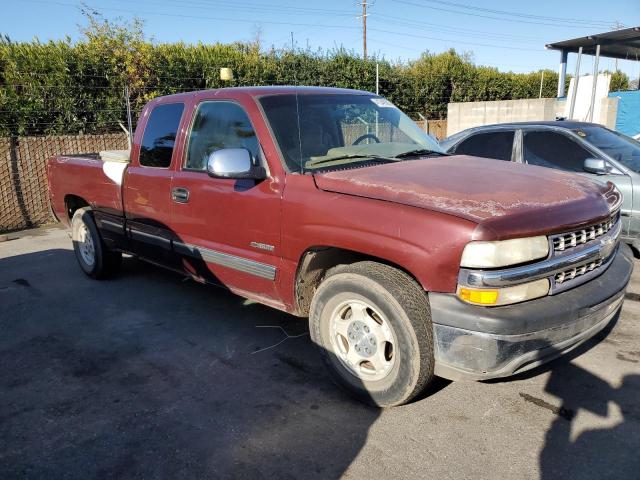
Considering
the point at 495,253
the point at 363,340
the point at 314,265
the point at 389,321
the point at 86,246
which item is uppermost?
the point at 495,253

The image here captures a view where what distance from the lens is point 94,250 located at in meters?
5.82

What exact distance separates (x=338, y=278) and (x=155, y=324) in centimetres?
227

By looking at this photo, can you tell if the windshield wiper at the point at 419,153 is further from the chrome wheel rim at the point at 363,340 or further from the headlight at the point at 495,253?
the headlight at the point at 495,253

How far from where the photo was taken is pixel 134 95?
11.3m

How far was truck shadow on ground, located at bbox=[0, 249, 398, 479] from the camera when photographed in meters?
2.74

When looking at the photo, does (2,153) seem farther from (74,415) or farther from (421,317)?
(421,317)

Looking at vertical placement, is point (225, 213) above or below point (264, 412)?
above

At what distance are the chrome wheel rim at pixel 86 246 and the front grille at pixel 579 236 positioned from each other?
4863mm

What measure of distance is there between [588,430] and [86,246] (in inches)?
212

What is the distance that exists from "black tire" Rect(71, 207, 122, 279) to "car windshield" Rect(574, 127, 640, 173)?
18.1 feet

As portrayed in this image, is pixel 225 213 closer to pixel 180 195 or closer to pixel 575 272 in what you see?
pixel 180 195

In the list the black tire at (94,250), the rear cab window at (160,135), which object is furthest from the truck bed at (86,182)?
the rear cab window at (160,135)

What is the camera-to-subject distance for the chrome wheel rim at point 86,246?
5.87m

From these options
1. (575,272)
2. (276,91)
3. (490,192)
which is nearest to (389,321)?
(490,192)
